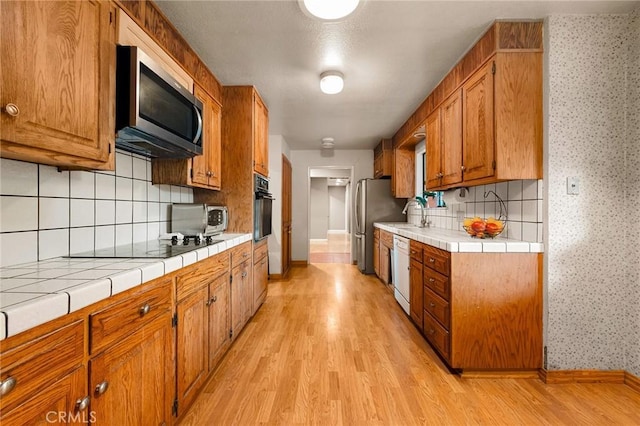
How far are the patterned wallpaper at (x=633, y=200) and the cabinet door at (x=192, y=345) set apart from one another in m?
2.58

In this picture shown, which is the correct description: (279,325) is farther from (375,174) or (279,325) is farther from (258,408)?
(375,174)

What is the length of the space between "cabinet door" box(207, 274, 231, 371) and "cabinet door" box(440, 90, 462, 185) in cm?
207

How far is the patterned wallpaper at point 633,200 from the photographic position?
179 centimetres

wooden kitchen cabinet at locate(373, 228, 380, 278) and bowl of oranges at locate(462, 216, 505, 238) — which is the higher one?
bowl of oranges at locate(462, 216, 505, 238)

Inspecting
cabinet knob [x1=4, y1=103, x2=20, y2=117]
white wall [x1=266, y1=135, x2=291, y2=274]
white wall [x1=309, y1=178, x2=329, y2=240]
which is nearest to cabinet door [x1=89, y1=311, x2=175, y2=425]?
cabinet knob [x1=4, y1=103, x2=20, y2=117]

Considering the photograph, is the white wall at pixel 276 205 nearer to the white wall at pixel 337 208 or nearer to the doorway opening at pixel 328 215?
the doorway opening at pixel 328 215

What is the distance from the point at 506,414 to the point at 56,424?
1.93 m

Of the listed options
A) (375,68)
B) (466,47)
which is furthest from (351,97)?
(466,47)

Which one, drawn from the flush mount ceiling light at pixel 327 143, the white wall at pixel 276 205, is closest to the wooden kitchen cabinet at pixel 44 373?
the white wall at pixel 276 205

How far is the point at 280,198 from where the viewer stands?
4.64 meters

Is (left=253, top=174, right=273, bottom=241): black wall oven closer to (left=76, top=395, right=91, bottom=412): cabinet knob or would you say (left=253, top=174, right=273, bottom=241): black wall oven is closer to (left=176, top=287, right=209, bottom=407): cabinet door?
(left=176, top=287, right=209, bottom=407): cabinet door

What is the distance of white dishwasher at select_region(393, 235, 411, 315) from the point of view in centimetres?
290

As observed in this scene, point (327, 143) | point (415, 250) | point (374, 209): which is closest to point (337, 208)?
point (327, 143)

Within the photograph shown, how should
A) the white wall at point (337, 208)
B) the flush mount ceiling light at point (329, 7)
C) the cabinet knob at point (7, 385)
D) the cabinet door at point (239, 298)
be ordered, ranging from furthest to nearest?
the white wall at point (337, 208) < the cabinet door at point (239, 298) < the flush mount ceiling light at point (329, 7) < the cabinet knob at point (7, 385)
